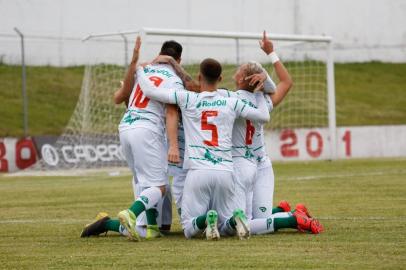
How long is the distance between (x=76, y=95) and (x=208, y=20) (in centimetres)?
720

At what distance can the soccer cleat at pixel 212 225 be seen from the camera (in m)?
9.96

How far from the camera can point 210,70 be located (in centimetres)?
1037

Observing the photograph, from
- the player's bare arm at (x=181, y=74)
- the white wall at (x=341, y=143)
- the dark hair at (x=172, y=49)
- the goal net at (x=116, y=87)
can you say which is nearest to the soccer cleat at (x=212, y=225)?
the player's bare arm at (x=181, y=74)

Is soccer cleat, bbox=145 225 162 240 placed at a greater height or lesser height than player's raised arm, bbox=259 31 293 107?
lesser

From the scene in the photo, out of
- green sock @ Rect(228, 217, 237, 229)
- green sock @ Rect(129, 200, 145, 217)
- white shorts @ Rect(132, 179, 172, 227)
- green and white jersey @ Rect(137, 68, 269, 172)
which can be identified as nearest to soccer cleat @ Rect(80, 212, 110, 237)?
white shorts @ Rect(132, 179, 172, 227)

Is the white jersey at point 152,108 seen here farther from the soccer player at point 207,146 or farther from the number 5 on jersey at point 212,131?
the number 5 on jersey at point 212,131

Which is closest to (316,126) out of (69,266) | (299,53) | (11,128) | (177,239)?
(299,53)

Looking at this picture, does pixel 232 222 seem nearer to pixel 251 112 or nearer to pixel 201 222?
pixel 201 222

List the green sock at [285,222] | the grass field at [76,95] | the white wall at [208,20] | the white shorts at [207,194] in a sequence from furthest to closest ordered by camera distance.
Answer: the white wall at [208,20] < the grass field at [76,95] < the green sock at [285,222] < the white shorts at [207,194]

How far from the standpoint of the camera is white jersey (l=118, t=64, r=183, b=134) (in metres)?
10.7

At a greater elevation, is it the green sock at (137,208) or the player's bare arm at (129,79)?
the player's bare arm at (129,79)

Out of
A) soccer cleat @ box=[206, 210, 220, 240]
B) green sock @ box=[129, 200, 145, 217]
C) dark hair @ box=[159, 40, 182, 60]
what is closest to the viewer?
soccer cleat @ box=[206, 210, 220, 240]

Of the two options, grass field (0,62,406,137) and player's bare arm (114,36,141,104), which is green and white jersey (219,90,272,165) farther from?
grass field (0,62,406,137)

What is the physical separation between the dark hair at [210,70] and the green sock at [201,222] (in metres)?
1.35
